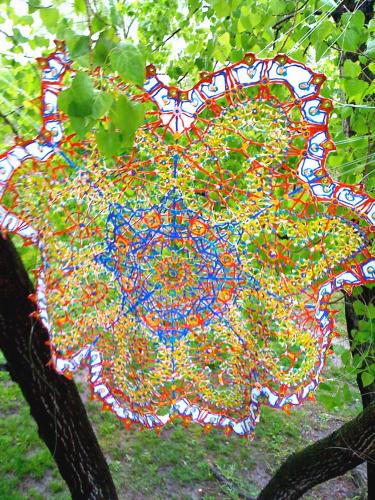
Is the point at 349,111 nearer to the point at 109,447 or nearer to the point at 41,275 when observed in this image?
the point at 41,275

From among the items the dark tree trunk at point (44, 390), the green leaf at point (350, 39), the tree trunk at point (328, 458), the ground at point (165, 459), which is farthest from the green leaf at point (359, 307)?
the ground at point (165, 459)

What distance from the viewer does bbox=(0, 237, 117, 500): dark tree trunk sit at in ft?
4.64

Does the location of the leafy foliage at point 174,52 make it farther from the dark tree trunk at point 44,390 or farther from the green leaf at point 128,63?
the dark tree trunk at point 44,390

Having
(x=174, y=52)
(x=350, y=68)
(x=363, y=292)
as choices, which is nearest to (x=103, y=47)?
(x=350, y=68)

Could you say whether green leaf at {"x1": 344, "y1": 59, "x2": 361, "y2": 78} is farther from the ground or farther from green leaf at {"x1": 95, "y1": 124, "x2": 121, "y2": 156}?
the ground

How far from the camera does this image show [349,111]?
1674mm

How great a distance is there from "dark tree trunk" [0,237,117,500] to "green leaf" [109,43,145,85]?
0.88m

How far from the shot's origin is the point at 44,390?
160 cm

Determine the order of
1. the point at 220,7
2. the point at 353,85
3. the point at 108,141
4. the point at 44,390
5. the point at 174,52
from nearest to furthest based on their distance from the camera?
the point at 108,141, the point at 220,7, the point at 353,85, the point at 44,390, the point at 174,52

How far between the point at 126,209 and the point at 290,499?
5.86 ft

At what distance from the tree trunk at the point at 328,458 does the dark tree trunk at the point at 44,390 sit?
0.88m

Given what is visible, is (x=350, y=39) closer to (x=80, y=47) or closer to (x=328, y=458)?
(x=80, y=47)

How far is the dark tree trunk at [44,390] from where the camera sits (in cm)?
142

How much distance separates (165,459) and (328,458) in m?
1.44
